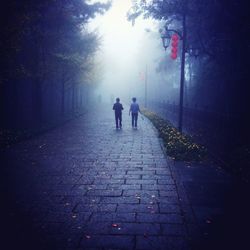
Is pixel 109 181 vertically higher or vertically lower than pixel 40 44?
lower

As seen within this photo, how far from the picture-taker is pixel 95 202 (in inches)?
227

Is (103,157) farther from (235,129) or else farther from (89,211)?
(235,129)

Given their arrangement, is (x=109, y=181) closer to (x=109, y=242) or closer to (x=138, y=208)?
(x=138, y=208)

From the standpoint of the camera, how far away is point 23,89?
3097 centimetres

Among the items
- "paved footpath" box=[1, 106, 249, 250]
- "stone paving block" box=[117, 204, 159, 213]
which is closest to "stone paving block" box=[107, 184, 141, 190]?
"paved footpath" box=[1, 106, 249, 250]

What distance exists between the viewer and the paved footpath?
4270mm

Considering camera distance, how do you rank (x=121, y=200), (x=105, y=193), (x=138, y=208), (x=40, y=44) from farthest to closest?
(x=40, y=44)
(x=105, y=193)
(x=121, y=200)
(x=138, y=208)

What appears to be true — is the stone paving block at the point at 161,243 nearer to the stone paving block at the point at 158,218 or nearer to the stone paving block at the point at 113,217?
the stone paving block at the point at 158,218

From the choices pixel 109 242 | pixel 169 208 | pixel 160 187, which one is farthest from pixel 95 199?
pixel 109 242

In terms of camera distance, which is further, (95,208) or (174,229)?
(95,208)

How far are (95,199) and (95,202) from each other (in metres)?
0.17

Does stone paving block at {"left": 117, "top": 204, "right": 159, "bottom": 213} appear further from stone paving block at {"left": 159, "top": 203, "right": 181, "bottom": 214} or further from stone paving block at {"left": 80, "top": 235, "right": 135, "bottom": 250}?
stone paving block at {"left": 80, "top": 235, "right": 135, "bottom": 250}

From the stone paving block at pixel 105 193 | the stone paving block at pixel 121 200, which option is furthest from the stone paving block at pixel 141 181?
the stone paving block at pixel 121 200

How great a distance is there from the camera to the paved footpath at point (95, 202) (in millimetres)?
4270
